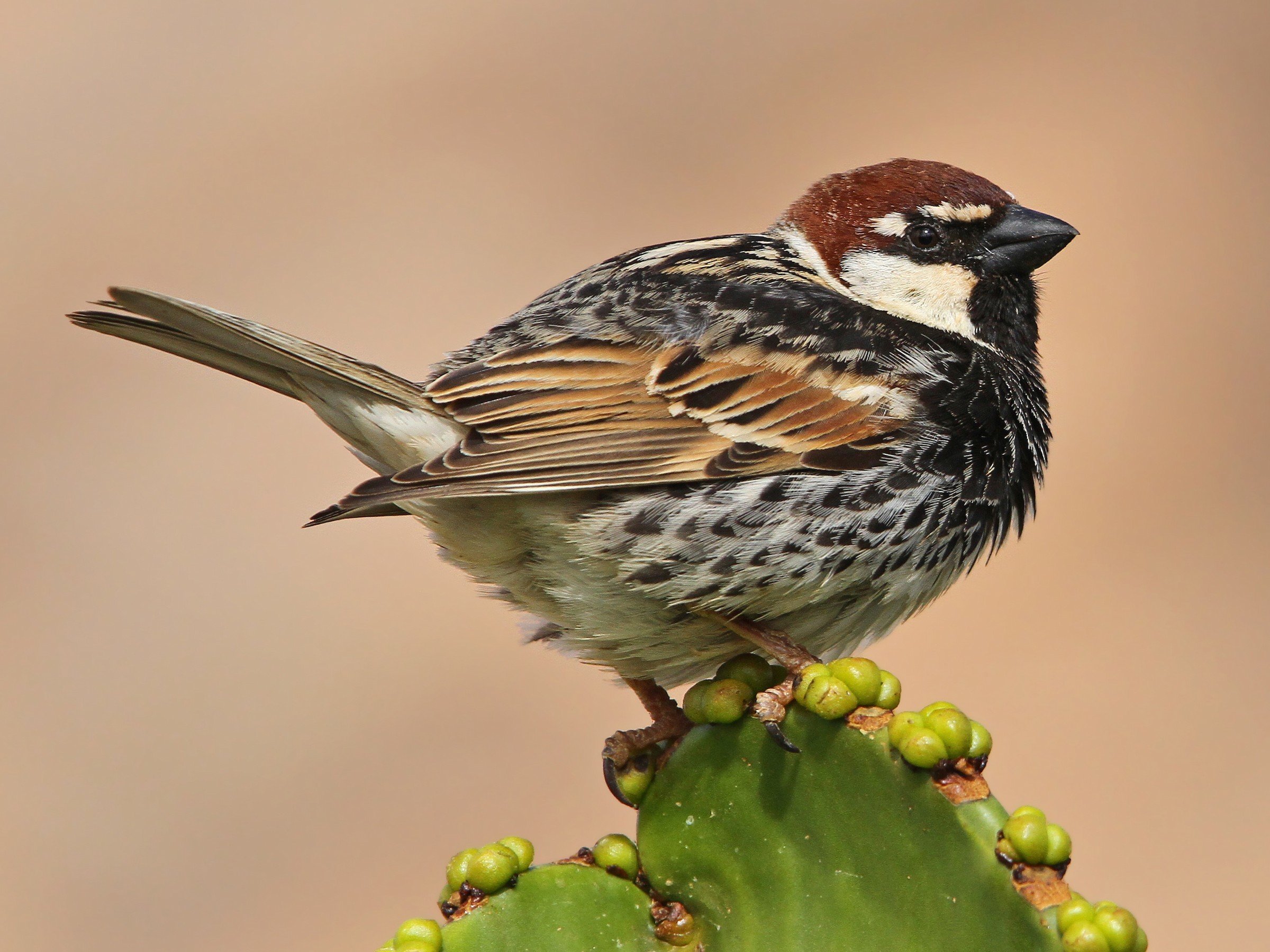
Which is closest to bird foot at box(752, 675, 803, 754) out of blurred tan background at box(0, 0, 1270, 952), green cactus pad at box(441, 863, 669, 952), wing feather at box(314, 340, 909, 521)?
green cactus pad at box(441, 863, 669, 952)

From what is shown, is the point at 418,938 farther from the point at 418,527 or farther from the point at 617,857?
the point at 418,527

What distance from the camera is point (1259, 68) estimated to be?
10148mm

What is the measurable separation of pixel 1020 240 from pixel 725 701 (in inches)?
65.3

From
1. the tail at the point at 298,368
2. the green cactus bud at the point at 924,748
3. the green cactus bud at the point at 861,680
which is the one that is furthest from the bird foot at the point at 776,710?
the tail at the point at 298,368

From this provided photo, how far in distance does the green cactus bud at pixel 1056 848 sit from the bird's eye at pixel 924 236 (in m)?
1.96

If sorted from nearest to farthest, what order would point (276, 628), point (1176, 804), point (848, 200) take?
point (848, 200) < point (1176, 804) < point (276, 628)

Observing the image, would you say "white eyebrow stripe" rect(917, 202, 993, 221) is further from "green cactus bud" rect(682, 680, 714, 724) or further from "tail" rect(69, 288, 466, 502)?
"green cactus bud" rect(682, 680, 714, 724)

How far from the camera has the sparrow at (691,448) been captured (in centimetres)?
298

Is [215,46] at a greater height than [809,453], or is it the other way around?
[215,46]

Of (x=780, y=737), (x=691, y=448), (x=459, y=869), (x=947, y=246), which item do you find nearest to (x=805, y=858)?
(x=780, y=737)

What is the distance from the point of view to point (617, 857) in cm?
246

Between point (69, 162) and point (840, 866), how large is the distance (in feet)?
32.2

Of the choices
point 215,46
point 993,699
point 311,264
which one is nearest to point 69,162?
point 215,46

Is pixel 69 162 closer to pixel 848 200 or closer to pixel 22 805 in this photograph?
pixel 22 805
